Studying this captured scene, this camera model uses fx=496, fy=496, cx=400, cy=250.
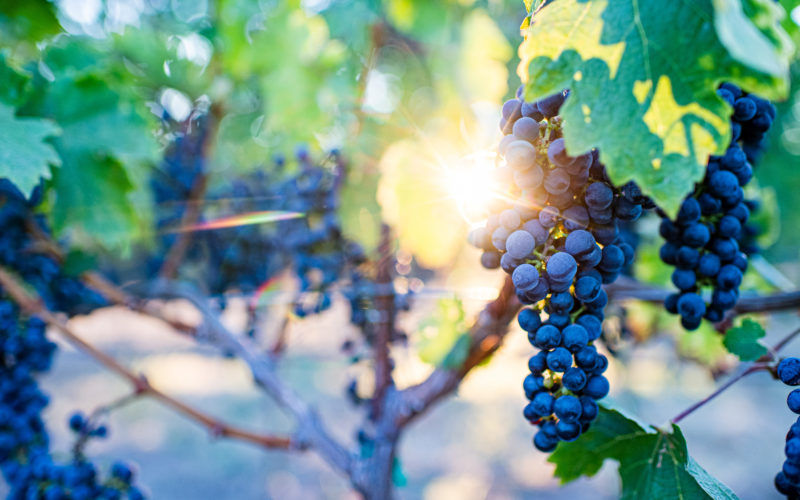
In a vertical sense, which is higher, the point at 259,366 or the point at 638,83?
the point at 259,366

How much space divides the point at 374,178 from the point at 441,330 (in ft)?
1.79

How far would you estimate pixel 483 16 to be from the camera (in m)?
2.51

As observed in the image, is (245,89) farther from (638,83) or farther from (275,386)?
(638,83)

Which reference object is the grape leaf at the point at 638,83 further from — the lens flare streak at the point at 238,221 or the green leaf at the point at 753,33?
the lens flare streak at the point at 238,221

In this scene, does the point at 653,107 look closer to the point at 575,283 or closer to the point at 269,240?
the point at 575,283

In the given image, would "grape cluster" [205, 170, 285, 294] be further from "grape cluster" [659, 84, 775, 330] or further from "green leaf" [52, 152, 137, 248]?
"grape cluster" [659, 84, 775, 330]

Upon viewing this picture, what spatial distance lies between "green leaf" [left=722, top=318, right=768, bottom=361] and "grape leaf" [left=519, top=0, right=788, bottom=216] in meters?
0.35

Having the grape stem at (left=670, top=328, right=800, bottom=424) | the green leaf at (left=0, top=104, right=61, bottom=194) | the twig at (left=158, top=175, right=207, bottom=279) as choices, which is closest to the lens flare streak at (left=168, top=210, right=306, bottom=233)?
the twig at (left=158, top=175, right=207, bottom=279)

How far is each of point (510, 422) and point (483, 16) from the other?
19.1ft

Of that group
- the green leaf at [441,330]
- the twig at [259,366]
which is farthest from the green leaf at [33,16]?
the green leaf at [441,330]

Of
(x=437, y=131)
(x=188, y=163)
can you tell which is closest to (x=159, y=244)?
(x=188, y=163)

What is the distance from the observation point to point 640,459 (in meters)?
0.74

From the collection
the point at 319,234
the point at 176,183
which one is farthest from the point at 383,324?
the point at 176,183

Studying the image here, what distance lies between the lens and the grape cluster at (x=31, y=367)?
112cm
